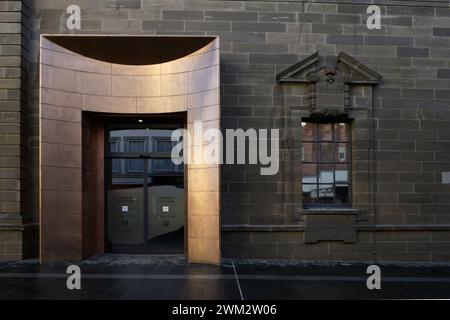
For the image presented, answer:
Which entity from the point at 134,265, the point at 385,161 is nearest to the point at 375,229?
the point at 385,161

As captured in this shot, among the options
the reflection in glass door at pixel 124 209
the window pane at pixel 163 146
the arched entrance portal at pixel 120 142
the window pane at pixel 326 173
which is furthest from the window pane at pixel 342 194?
the reflection in glass door at pixel 124 209

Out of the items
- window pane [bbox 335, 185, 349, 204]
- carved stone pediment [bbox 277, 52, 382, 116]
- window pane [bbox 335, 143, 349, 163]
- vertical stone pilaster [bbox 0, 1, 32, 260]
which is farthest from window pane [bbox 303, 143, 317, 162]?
vertical stone pilaster [bbox 0, 1, 32, 260]

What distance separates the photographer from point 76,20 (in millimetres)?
10867

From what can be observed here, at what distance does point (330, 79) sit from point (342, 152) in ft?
6.69

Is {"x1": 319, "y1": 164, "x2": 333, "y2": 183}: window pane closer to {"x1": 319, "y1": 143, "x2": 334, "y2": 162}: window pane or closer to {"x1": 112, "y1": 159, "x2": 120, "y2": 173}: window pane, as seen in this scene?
{"x1": 319, "y1": 143, "x2": 334, "y2": 162}: window pane

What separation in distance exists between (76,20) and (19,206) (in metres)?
5.17

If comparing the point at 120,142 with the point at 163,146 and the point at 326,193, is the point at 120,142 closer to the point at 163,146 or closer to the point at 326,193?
the point at 163,146

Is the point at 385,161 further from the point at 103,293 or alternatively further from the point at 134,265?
the point at 103,293

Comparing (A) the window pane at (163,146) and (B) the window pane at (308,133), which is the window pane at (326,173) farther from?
(A) the window pane at (163,146)

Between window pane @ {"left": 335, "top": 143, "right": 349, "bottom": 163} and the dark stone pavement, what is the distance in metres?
2.84

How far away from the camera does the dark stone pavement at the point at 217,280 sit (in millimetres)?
7402

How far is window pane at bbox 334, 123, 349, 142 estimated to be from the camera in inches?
441

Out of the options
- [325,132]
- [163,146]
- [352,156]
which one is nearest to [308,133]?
[325,132]

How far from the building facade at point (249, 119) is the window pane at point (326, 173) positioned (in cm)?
3
